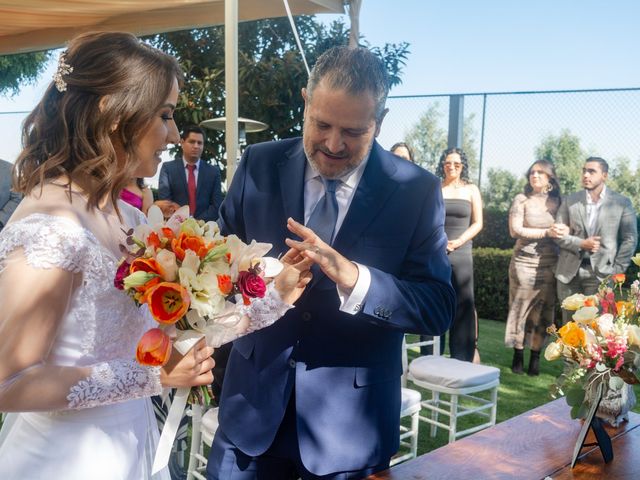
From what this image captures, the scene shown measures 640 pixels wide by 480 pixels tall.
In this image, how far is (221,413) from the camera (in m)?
2.05

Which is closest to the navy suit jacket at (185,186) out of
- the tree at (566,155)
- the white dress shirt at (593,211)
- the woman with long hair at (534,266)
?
the woman with long hair at (534,266)

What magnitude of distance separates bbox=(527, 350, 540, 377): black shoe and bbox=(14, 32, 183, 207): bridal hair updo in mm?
5732

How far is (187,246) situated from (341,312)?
576mm

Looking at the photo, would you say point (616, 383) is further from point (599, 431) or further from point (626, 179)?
point (626, 179)

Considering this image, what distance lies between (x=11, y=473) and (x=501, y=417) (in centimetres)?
438

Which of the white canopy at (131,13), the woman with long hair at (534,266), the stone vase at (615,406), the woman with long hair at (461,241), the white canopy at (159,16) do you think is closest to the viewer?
the stone vase at (615,406)

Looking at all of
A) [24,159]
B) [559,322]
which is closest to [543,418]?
[24,159]

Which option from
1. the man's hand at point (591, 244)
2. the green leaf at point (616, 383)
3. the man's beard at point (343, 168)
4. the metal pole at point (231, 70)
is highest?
the metal pole at point (231, 70)

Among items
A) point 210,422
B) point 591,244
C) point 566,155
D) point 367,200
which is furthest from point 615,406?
point 566,155

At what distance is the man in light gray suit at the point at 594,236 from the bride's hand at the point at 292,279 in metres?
5.10

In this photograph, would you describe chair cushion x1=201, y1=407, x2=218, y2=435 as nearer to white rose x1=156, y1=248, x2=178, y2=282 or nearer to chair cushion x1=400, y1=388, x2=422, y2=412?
chair cushion x1=400, y1=388, x2=422, y2=412

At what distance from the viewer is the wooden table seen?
211 centimetres

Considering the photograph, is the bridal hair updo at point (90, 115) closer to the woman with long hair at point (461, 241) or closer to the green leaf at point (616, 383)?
the green leaf at point (616, 383)

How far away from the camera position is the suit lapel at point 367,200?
6.32 feet
